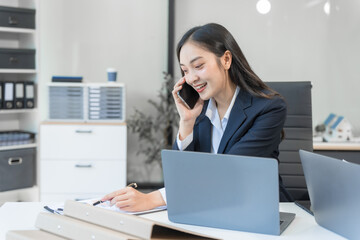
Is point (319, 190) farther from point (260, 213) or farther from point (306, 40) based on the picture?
point (306, 40)

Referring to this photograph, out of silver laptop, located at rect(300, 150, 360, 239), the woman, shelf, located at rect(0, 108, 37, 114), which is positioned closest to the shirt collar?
the woman

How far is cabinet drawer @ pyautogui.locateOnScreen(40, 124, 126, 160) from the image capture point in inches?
147

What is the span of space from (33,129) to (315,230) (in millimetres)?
2940

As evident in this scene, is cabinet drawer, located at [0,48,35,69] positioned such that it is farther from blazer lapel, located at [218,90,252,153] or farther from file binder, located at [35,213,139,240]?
file binder, located at [35,213,139,240]

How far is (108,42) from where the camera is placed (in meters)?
4.35

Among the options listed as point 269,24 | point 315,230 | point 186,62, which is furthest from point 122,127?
point 315,230

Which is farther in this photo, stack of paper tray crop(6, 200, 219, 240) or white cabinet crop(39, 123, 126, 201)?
white cabinet crop(39, 123, 126, 201)

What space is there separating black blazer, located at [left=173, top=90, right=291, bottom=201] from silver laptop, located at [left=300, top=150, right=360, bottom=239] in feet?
1.28

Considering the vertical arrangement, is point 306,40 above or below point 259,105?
above

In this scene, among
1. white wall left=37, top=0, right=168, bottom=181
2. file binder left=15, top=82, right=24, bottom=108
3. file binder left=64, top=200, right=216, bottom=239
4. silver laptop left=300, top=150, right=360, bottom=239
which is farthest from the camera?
white wall left=37, top=0, right=168, bottom=181

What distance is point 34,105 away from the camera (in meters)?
3.94

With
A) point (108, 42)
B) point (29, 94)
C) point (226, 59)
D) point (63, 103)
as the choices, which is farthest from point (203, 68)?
point (108, 42)

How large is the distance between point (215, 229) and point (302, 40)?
3208 mm

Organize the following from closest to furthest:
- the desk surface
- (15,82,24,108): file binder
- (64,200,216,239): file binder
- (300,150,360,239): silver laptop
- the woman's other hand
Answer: (64,200,216,239): file binder → (300,150,360,239): silver laptop → the woman's other hand → the desk surface → (15,82,24,108): file binder
